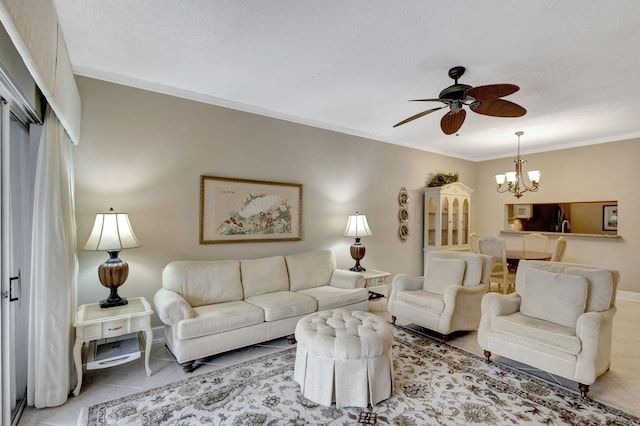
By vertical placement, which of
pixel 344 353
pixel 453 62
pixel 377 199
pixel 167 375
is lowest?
pixel 167 375

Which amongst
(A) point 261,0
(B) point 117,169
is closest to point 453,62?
(A) point 261,0

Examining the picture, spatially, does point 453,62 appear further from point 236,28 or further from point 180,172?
point 180,172

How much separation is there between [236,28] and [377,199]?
139 inches

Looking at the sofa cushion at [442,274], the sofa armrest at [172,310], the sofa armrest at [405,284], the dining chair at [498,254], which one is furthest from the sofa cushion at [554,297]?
the sofa armrest at [172,310]

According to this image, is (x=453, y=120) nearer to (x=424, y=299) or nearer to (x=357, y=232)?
(x=424, y=299)

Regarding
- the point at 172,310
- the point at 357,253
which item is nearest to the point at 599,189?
the point at 357,253

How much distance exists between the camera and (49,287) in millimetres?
2219

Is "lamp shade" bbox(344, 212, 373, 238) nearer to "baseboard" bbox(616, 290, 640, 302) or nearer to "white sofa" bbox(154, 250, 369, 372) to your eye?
"white sofa" bbox(154, 250, 369, 372)

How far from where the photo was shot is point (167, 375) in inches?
105

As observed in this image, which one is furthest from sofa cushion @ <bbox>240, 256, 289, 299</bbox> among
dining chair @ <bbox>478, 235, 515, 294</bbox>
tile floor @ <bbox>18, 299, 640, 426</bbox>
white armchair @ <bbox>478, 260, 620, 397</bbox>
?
dining chair @ <bbox>478, 235, 515, 294</bbox>

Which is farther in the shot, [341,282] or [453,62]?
[341,282]

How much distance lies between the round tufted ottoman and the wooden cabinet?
3.78m

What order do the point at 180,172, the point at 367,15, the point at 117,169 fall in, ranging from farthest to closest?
the point at 180,172, the point at 117,169, the point at 367,15

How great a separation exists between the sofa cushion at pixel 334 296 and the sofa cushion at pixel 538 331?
4.84 ft
